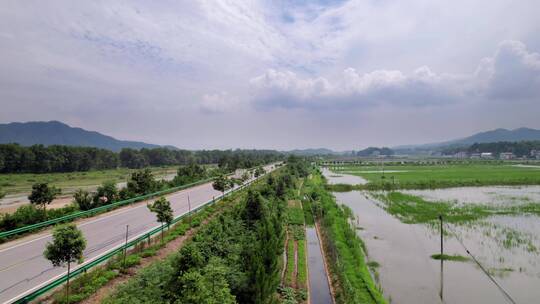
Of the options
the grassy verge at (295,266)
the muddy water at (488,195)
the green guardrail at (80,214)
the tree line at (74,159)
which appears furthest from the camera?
the tree line at (74,159)

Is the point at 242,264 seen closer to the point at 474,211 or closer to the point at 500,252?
the point at 500,252

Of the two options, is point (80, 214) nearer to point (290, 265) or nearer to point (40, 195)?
point (40, 195)

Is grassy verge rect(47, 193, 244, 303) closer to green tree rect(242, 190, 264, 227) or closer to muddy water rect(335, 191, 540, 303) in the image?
green tree rect(242, 190, 264, 227)

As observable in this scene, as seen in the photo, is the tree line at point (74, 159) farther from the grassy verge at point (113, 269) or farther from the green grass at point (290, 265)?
the grassy verge at point (113, 269)

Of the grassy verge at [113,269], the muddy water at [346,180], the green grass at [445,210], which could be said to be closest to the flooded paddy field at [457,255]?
the green grass at [445,210]

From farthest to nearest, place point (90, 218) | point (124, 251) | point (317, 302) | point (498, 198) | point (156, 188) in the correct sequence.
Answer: point (498, 198) < point (156, 188) < point (90, 218) < point (124, 251) < point (317, 302)

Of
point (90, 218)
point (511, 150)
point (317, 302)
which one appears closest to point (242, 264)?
point (317, 302)
